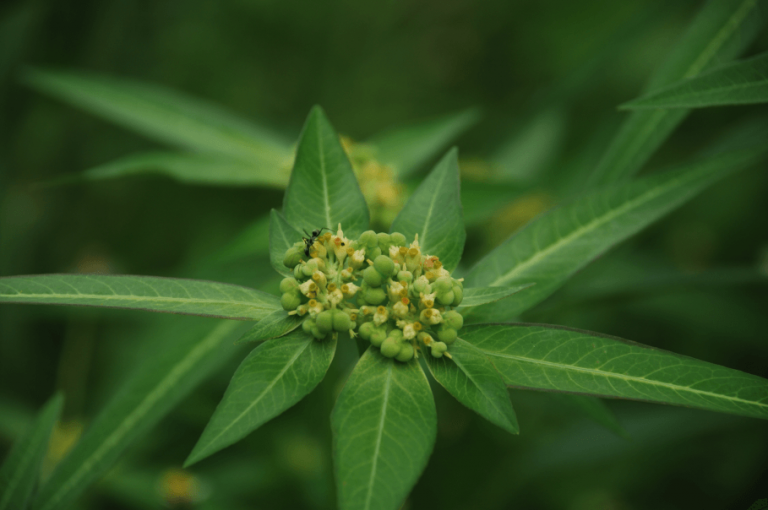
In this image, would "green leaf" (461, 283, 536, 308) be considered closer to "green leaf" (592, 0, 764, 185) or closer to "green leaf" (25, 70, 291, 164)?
"green leaf" (592, 0, 764, 185)

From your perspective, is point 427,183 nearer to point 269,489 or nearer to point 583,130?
point 269,489

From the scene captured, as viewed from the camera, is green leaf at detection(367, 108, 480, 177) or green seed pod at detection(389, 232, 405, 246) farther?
green leaf at detection(367, 108, 480, 177)

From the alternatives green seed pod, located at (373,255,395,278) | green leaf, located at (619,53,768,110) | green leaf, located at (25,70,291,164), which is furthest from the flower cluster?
green leaf, located at (25,70,291,164)

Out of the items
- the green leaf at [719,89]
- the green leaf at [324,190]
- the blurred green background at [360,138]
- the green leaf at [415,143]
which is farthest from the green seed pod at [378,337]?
the green leaf at [415,143]

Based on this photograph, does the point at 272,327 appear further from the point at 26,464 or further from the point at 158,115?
the point at 158,115

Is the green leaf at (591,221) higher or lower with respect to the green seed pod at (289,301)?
lower

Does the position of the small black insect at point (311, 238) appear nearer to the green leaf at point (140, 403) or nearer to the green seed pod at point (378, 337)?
the green seed pod at point (378, 337)

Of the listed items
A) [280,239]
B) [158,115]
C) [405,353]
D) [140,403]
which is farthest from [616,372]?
[158,115]
